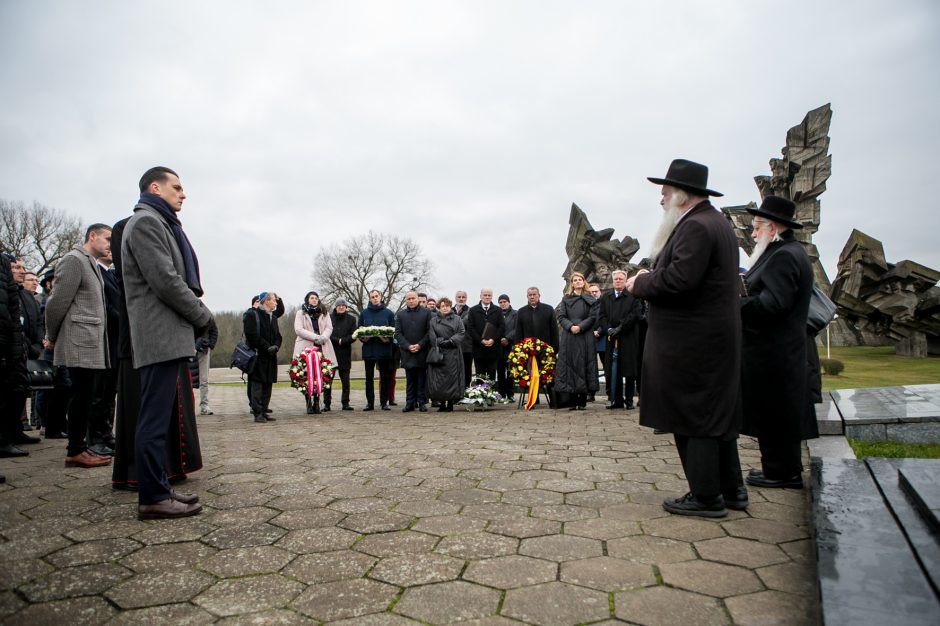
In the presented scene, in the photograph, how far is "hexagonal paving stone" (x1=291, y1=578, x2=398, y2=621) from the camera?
2164mm

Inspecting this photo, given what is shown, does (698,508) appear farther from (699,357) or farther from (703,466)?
(699,357)

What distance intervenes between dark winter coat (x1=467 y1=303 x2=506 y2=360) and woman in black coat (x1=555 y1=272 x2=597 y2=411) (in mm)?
2123


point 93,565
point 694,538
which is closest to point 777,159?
point 694,538

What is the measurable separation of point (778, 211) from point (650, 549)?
2748 millimetres

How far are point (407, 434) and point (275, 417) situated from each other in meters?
3.77

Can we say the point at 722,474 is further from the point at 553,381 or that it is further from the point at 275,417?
the point at 275,417

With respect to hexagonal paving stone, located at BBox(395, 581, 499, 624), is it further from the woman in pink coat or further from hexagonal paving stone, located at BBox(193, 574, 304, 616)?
the woman in pink coat

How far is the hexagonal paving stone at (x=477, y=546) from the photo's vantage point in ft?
9.03

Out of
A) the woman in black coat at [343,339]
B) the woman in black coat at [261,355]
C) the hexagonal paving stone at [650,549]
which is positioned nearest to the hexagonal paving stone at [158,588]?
the hexagonal paving stone at [650,549]

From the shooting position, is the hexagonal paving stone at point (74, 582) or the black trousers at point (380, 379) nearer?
the hexagonal paving stone at point (74, 582)

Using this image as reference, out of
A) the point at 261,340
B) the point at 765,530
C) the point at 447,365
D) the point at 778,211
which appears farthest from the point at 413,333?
the point at 765,530

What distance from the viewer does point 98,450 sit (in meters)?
5.27

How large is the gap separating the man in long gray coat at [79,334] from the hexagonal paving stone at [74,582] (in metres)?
2.85

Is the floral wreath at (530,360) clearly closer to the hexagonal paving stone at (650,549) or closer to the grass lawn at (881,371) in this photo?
the grass lawn at (881,371)
